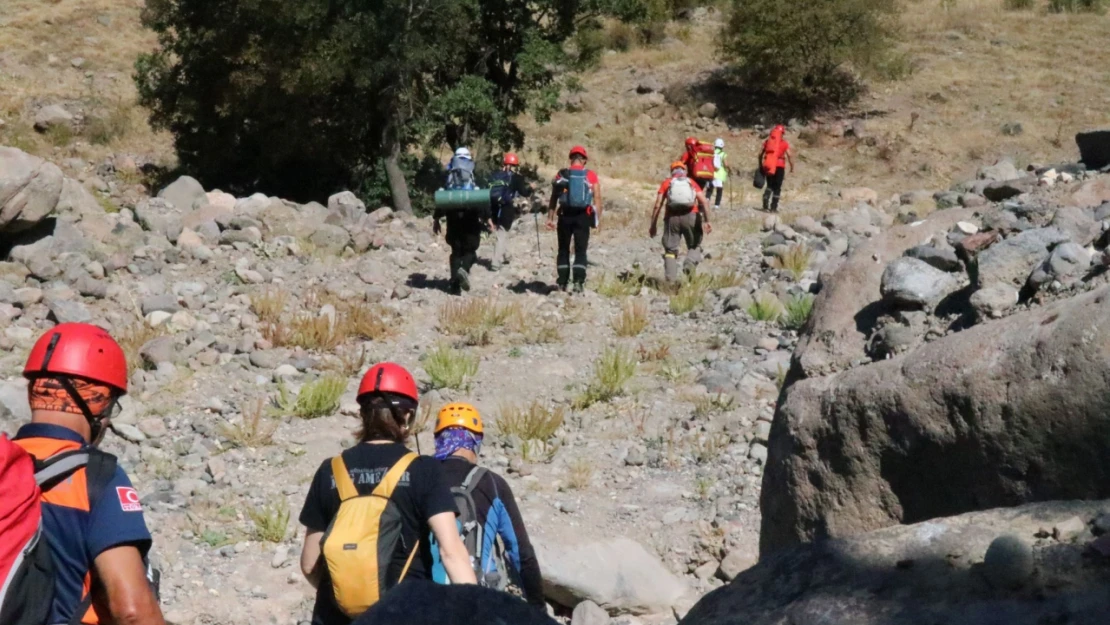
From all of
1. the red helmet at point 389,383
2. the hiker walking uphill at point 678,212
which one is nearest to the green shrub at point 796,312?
the hiker walking uphill at point 678,212

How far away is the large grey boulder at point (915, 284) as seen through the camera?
5.52 m

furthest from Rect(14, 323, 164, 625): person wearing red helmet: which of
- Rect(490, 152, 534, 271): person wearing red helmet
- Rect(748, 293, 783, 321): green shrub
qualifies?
Rect(490, 152, 534, 271): person wearing red helmet

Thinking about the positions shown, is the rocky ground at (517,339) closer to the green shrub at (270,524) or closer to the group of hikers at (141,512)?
the green shrub at (270,524)

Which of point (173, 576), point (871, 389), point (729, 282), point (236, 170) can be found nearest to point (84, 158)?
point (236, 170)

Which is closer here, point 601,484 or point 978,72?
point 601,484

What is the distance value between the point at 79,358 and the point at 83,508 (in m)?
0.38

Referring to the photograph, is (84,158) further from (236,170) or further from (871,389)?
(871,389)

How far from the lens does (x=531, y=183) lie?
21.0 metres

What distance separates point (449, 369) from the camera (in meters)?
→ 9.76

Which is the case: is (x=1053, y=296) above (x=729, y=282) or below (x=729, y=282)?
above

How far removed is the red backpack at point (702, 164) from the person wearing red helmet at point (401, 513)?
12.2 meters

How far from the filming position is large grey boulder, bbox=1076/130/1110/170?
10.6 meters

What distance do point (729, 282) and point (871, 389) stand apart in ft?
27.3

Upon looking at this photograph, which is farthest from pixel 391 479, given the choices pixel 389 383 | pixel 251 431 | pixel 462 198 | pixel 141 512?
pixel 462 198
